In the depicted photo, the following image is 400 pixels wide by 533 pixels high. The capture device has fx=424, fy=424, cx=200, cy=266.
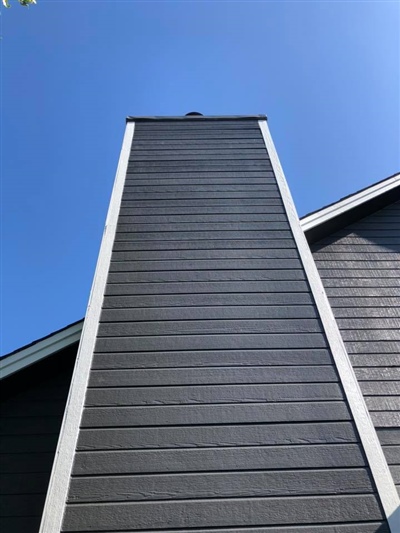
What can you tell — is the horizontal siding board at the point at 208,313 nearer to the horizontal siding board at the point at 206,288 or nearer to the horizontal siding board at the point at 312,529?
the horizontal siding board at the point at 206,288

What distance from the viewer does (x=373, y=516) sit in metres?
1.93

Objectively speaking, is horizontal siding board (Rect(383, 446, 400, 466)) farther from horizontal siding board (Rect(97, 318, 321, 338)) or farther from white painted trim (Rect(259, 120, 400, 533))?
horizontal siding board (Rect(97, 318, 321, 338))

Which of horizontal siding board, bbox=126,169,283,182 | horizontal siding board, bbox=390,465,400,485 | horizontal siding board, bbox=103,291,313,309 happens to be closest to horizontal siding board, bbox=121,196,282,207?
horizontal siding board, bbox=126,169,283,182

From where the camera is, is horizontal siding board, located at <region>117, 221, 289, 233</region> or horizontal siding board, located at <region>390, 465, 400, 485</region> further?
horizontal siding board, located at <region>117, 221, 289, 233</region>

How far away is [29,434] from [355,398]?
2485mm

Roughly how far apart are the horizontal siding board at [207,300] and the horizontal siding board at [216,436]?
36.5 inches

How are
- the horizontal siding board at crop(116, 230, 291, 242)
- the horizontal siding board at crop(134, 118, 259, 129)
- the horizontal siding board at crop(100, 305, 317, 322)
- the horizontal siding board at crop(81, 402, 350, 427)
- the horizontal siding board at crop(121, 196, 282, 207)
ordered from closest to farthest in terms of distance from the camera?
the horizontal siding board at crop(81, 402, 350, 427)
the horizontal siding board at crop(100, 305, 317, 322)
the horizontal siding board at crop(116, 230, 291, 242)
the horizontal siding board at crop(121, 196, 282, 207)
the horizontal siding board at crop(134, 118, 259, 129)

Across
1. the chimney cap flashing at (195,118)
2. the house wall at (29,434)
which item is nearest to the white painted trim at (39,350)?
the house wall at (29,434)

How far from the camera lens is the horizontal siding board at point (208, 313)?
2.88 m

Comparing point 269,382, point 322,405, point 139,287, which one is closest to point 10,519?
point 139,287

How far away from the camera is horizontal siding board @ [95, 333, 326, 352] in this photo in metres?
2.69

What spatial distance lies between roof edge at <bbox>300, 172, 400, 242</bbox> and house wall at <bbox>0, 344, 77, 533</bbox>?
268 centimetres

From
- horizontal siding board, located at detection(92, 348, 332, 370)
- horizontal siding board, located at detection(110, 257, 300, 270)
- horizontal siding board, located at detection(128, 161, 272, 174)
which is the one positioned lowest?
horizontal siding board, located at detection(92, 348, 332, 370)

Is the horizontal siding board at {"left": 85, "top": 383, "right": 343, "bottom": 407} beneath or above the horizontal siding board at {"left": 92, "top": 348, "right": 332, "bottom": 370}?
beneath
